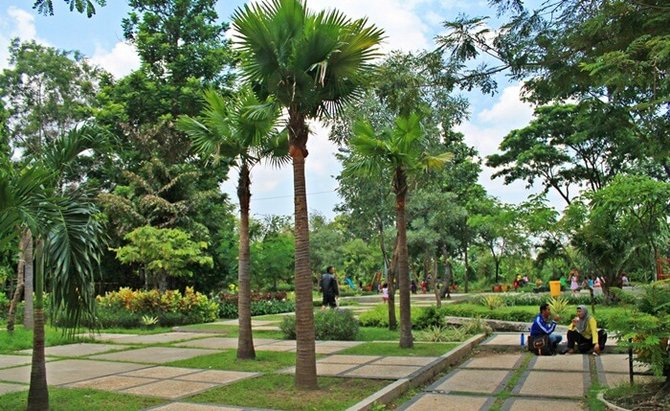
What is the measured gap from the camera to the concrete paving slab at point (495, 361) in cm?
952

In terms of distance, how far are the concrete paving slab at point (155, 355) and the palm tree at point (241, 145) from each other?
1672 millimetres

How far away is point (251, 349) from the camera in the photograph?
9.79 meters

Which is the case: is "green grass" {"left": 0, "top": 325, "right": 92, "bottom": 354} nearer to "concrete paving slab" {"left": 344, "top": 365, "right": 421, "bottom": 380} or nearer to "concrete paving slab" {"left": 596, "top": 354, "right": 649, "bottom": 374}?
"concrete paving slab" {"left": 344, "top": 365, "right": 421, "bottom": 380}

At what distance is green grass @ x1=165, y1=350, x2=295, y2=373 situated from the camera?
29.6 feet

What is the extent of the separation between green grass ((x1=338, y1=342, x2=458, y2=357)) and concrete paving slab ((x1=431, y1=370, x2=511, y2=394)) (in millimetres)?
1082

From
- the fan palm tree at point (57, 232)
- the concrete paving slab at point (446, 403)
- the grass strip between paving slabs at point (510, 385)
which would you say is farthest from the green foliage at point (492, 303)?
the fan palm tree at point (57, 232)

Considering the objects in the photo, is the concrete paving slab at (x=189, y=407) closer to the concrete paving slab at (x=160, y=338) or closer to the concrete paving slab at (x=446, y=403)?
the concrete paving slab at (x=446, y=403)

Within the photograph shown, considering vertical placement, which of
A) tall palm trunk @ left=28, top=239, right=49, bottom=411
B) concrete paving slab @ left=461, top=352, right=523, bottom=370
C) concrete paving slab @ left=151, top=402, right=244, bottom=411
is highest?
tall palm trunk @ left=28, top=239, right=49, bottom=411

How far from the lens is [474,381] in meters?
8.18

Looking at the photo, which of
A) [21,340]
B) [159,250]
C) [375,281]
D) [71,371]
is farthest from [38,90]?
→ [375,281]

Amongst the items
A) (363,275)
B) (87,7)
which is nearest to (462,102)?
(87,7)

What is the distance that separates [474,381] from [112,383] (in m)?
5.36

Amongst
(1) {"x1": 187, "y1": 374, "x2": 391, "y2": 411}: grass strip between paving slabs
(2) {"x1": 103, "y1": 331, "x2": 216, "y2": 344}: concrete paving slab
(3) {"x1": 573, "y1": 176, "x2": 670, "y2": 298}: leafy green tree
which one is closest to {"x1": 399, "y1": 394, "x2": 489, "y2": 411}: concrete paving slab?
(1) {"x1": 187, "y1": 374, "x2": 391, "y2": 411}: grass strip between paving slabs

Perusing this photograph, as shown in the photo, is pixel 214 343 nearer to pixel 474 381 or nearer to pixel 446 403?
pixel 474 381
